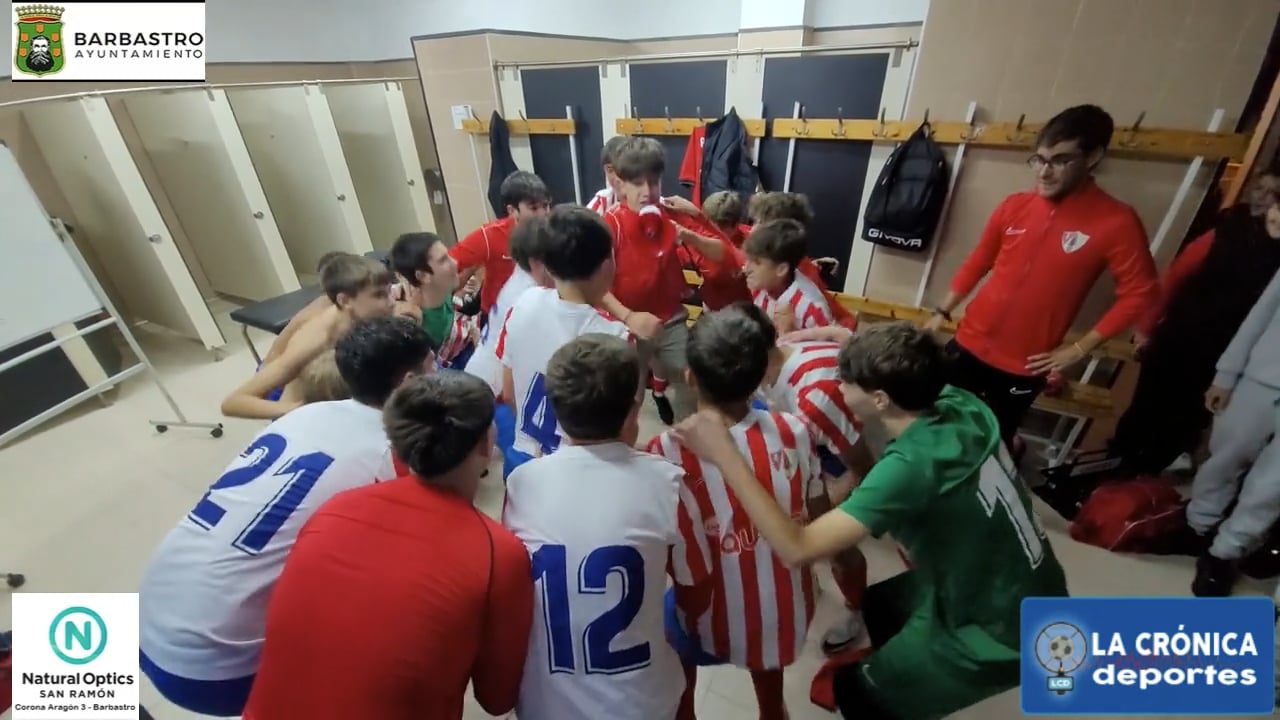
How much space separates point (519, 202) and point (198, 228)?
3.89 metres

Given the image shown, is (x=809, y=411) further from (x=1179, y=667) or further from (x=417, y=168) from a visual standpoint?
(x=417, y=168)

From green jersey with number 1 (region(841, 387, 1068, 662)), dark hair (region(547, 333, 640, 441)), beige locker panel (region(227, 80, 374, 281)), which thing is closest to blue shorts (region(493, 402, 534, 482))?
dark hair (region(547, 333, 640, 441))

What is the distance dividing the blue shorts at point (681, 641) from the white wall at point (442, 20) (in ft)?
16.5

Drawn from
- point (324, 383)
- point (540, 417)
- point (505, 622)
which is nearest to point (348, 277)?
point (324, 383)

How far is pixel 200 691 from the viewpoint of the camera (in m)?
1.12

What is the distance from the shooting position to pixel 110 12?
9.84 feet

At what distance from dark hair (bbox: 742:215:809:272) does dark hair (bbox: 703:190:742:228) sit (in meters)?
0.69

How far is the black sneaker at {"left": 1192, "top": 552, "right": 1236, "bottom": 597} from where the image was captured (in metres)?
1.92

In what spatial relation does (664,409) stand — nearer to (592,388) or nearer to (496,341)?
(496,341)

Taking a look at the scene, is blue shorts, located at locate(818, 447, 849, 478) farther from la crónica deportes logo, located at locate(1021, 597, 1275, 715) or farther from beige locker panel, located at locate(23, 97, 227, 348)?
beige locker panel, located at locate(23, 97, 227, 348)

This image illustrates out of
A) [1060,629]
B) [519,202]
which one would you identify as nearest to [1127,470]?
[1060,629]

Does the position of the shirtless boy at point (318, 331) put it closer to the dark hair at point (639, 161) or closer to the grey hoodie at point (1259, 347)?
the dark hair at point (639, 161)

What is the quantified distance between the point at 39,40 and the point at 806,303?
4.80m

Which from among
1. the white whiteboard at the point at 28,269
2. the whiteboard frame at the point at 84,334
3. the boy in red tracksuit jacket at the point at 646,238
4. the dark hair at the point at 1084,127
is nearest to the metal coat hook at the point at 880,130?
the dark hair at the point at 1084,127
